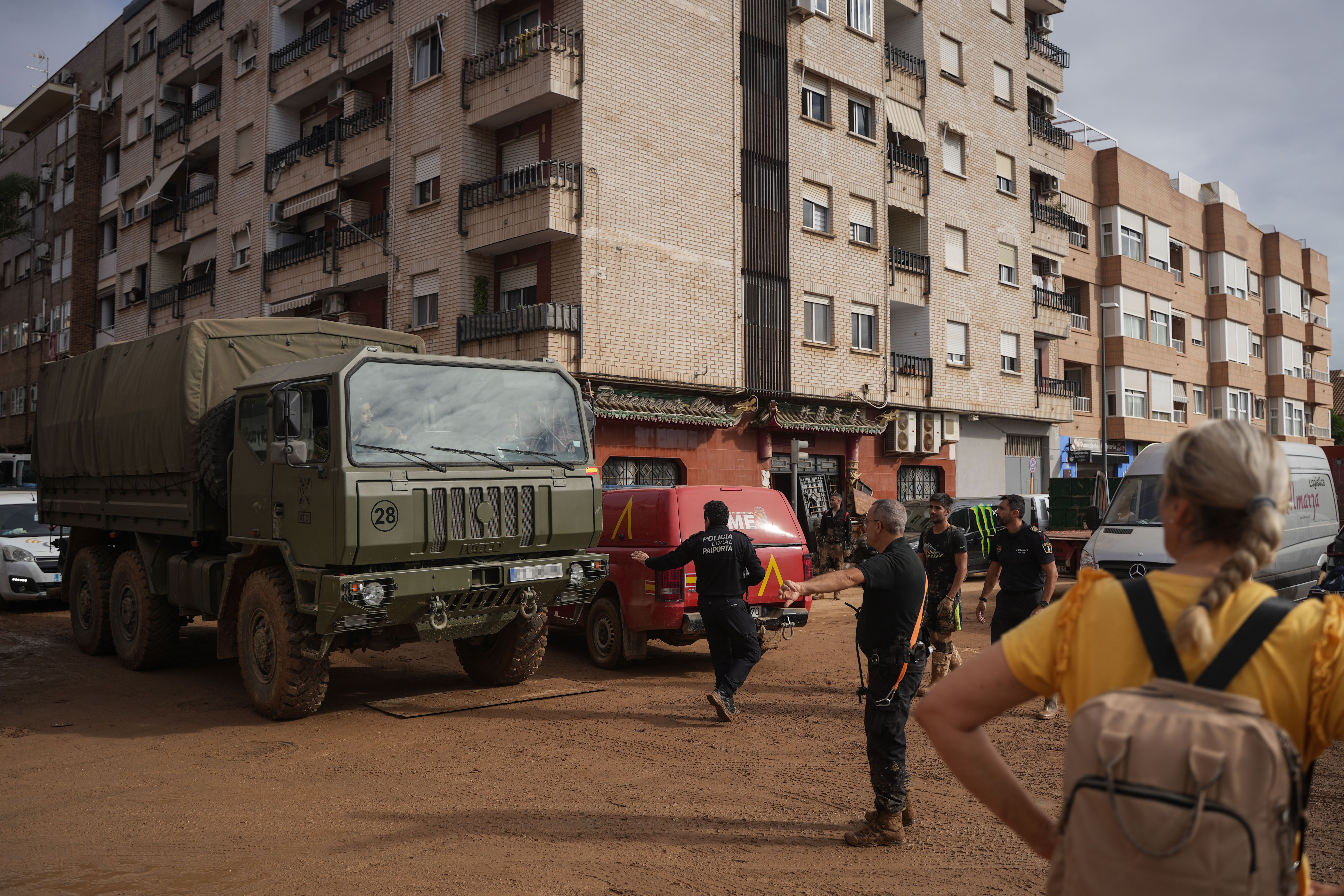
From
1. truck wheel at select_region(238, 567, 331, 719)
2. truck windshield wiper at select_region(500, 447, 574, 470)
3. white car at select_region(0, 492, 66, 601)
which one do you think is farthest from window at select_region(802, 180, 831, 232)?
truck wheel at select_region(238, 567, 331, 719)

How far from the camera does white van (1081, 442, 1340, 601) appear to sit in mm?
12086

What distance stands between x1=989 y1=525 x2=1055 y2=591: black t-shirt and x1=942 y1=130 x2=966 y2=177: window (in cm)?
2276

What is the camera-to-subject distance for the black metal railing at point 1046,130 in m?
33.7

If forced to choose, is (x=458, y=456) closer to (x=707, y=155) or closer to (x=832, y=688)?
(x=832, y=688)

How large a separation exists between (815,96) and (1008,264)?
9.48 m

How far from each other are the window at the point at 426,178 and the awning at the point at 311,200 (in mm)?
3519

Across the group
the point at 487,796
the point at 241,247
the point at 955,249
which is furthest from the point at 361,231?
the point at 487,796

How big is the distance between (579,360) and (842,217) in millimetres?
9674

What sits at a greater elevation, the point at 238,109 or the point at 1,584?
the point at 238,109

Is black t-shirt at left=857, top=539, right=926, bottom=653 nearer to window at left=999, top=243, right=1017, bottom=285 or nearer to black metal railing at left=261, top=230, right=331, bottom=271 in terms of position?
black metal railing at left=261, top=230, right=331, bottom=271

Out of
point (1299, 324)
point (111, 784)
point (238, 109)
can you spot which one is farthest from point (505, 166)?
point (1299, 324)

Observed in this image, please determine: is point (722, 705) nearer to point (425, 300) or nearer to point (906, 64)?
point (425, 300)

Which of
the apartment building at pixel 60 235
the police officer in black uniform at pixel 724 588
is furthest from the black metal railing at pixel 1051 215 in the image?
the apartment building at pixel 60 235

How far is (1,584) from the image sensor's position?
1516cm
